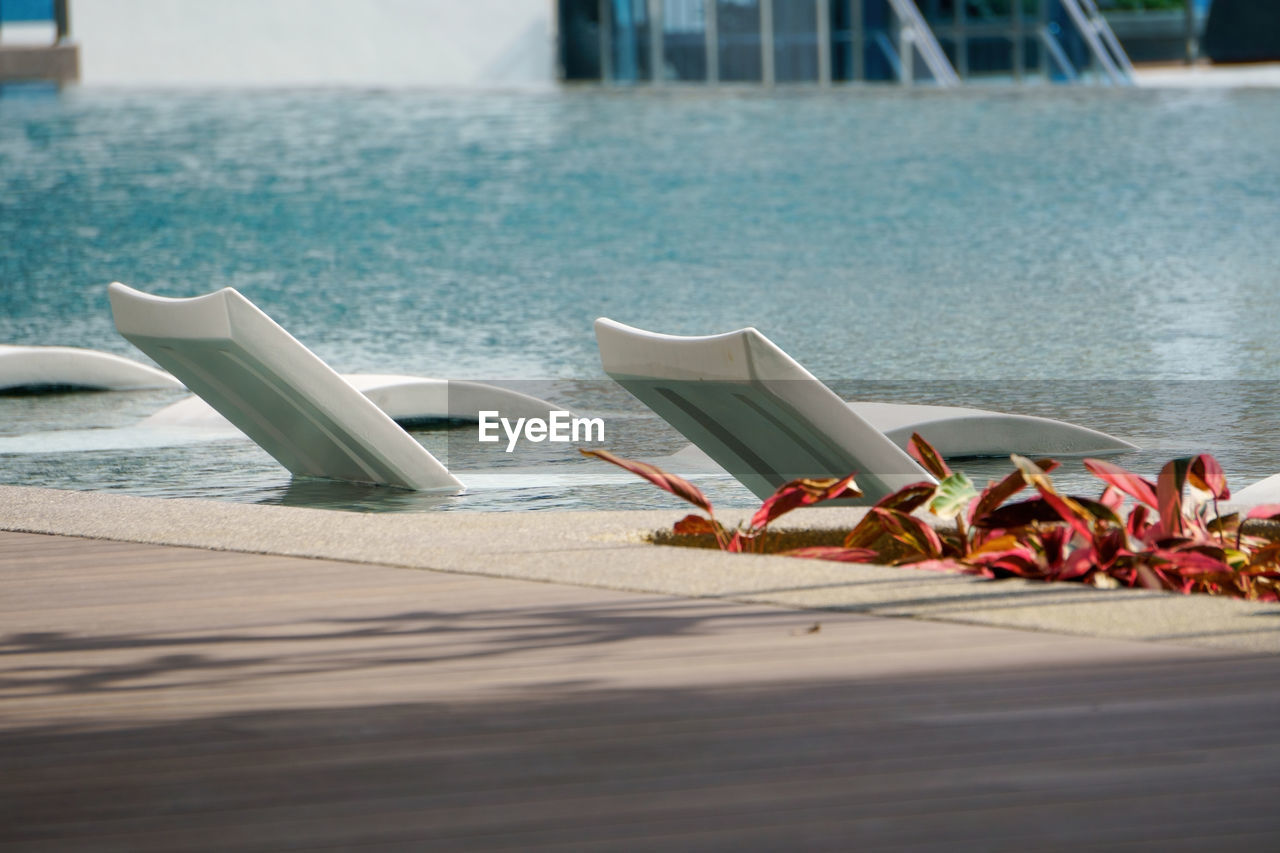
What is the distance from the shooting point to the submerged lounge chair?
4.86 metres

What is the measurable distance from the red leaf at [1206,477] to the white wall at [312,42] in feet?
109

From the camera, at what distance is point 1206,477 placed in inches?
170

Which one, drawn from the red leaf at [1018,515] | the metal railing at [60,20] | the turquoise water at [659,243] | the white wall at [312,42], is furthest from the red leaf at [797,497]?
the metal railing at [60,20]

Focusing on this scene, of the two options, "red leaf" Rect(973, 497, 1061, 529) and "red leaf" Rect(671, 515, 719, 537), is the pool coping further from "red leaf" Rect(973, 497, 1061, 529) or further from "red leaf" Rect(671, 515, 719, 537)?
"red leaf" Rect(973, 497, 1061, 529)

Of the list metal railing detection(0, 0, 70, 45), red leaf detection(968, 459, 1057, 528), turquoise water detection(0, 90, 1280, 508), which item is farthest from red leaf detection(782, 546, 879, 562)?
metal railing detection(0, 0, 70, 45)

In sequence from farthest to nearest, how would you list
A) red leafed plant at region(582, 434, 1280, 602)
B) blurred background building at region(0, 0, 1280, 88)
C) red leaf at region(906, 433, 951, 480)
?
blurred background building at region(0, 0, 1280, 88)
red leaf at region(906, 433, 951, 480)
red leafed plant at region(582, 434, 1280, 602)

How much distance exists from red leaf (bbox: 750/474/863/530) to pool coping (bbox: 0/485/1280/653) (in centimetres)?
17

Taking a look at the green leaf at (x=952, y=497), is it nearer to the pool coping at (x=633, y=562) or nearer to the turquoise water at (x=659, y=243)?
the pool coping at (x=633, y=562)

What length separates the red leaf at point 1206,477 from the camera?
4.30 meters

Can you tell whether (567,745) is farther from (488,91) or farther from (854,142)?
(488,91)

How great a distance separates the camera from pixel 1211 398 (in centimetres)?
939

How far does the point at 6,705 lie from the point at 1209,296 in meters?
12.6

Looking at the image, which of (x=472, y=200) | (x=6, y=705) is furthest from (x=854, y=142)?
(x=6, y=705)

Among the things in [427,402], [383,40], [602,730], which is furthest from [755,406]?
[383,40]
